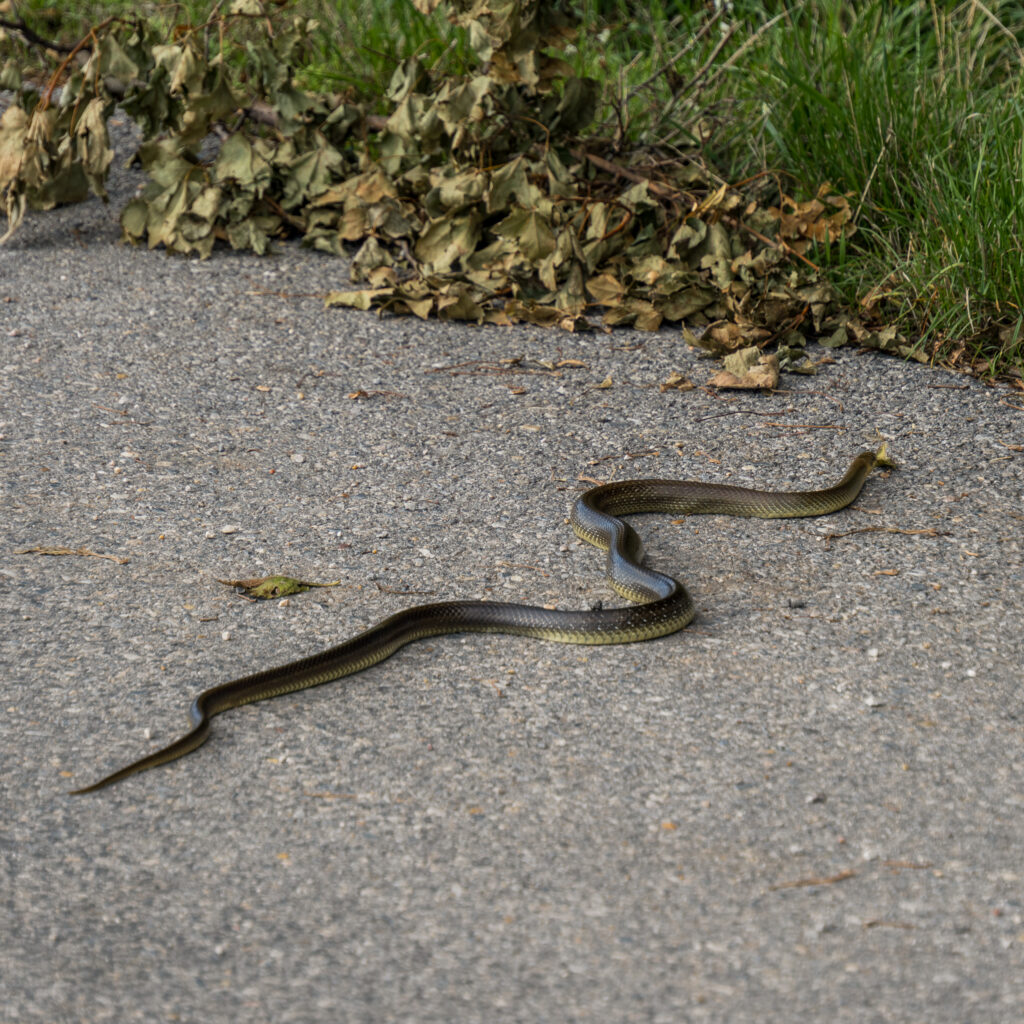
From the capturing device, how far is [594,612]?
421 centimetres

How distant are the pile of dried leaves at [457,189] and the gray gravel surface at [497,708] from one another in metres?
0.66

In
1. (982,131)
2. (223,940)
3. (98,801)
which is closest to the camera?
(223,940)

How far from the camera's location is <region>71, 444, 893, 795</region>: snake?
382 cm

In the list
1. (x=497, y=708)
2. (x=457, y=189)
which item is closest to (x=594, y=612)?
(x=497, y=708)

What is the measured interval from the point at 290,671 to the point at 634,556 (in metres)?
1.45

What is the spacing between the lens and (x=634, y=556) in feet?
15.4

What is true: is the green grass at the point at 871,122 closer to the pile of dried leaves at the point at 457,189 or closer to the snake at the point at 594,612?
the pile of dried leaves at the point at 457,189

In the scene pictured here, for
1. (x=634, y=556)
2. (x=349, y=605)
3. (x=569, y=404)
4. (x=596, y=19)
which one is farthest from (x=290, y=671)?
(x=596, y=19)

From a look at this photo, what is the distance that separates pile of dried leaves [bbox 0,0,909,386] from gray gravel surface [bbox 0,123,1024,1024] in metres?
0.66

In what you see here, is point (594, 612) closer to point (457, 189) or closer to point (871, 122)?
point (457, 189)

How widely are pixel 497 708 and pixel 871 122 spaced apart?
15.9 feet

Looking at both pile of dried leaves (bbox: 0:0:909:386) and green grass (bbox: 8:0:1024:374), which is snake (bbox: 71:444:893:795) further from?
green grass (bbox: 8:0:1024:374)

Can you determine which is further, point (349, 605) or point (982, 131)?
point (982, 131)

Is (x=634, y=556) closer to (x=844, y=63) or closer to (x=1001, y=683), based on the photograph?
(x=1001, y=683)
